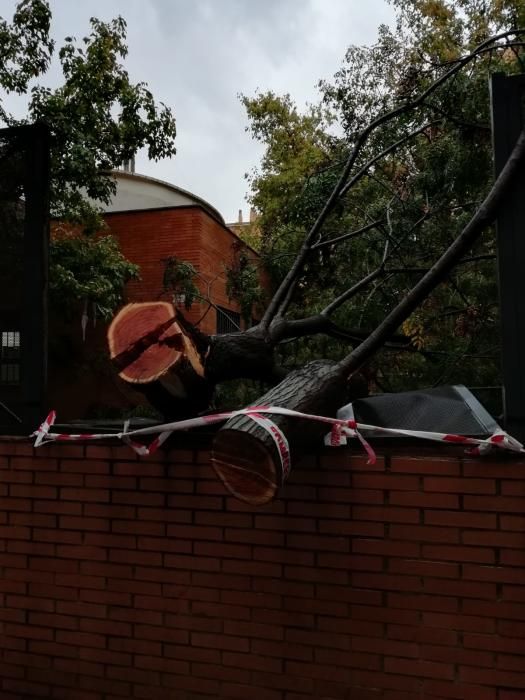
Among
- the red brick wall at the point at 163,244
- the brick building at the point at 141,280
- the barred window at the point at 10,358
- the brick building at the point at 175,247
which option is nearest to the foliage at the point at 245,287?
the brick building at the point at 141,280

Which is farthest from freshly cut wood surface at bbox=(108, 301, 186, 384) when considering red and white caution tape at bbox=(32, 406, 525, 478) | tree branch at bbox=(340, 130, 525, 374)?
tree branch at bbox=(340, 130, 525, 374)

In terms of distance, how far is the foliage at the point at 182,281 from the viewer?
1079 cm

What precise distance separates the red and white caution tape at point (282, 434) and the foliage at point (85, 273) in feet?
23.4

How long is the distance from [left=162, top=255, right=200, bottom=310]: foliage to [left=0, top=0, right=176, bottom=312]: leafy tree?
53.1 inches

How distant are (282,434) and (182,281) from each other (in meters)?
9.38

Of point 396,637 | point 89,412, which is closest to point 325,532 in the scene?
point 396,637

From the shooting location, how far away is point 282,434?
7.22ft

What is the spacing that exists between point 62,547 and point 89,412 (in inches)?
374

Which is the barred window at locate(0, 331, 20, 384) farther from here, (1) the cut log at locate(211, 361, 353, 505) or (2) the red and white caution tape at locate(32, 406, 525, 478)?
(1) the cut log at locate(211, 361, 353, 505)

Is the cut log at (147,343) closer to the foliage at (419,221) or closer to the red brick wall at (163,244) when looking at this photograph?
the foliage at (419,221)

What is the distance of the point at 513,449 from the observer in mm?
2260

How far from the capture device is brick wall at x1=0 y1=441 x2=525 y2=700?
90.5 inches

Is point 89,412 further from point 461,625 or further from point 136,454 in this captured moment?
point 461,625

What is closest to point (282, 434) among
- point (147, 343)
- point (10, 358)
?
point (147, 343)
